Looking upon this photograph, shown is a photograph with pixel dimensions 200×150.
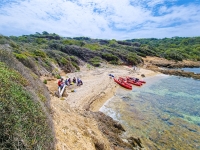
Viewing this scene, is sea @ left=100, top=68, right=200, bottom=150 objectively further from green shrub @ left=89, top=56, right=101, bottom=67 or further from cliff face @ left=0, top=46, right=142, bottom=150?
green shrub @ left=89, top=56, right=101, bottom=67

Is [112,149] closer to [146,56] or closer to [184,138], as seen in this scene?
[184,138]

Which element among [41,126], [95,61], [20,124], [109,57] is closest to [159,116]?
[41,126]

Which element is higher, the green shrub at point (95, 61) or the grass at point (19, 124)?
the grass at point (19, 124)

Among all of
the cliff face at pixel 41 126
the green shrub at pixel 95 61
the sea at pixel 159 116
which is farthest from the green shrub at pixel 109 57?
the cliff face at pixel 41 126

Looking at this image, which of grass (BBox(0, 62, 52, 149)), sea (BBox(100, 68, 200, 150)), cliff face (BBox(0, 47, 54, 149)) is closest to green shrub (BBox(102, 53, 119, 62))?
sea (BBox(100, 68, 200, 150))

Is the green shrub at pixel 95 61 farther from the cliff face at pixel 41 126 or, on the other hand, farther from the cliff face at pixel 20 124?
the cliff face at pixel 20 124

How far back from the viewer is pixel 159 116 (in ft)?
Answer: 43.6

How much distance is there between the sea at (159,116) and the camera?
32.3 ft

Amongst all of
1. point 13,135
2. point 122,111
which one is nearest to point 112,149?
point 13,135

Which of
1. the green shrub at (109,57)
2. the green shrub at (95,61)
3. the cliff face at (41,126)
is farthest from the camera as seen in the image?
the green shrub at (109,57)

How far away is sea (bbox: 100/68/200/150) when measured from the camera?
9.85 meters

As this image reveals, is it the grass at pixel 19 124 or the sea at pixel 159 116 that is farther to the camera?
the sea at pixel 159 116

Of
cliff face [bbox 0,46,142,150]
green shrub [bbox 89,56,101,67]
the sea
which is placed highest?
cliff face [bbox 0,46,142,150]

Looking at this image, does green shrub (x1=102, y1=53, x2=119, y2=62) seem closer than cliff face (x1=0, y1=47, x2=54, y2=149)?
No
